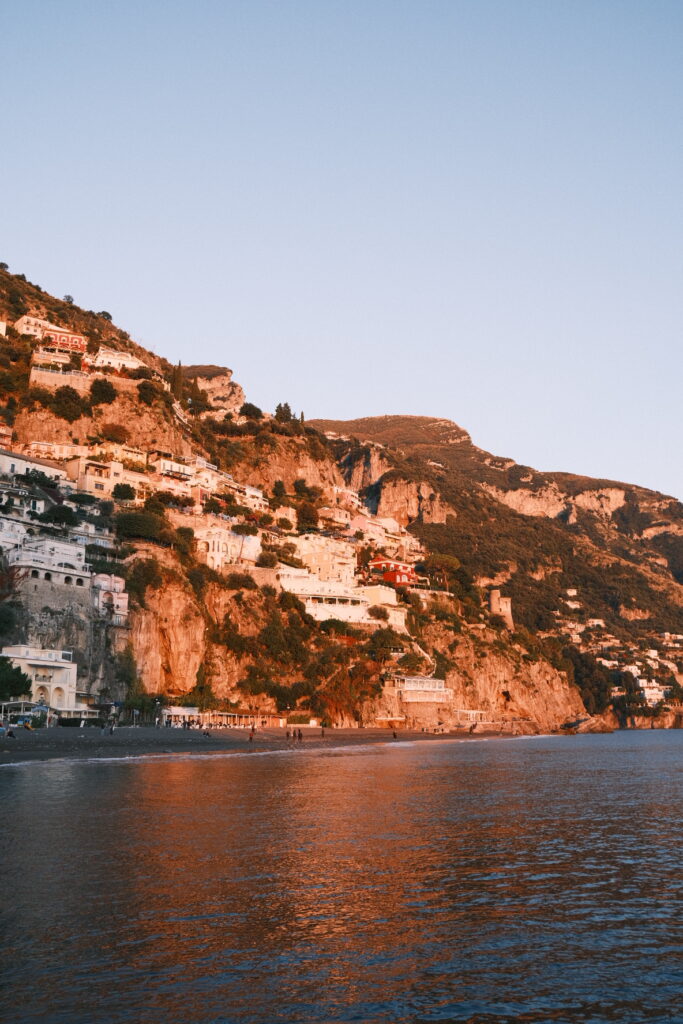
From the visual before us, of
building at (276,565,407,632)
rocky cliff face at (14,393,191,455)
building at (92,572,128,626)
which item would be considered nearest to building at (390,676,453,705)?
building at (276,565,407,632)

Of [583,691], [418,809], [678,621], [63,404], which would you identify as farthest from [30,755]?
[678,621]

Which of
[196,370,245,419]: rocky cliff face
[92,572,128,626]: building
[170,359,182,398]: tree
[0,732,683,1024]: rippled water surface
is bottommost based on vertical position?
[0,732,683,1024]: rippled water surface

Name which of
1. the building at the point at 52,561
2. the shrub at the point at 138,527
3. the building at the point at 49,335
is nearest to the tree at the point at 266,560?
the shrub at the point at 138,527

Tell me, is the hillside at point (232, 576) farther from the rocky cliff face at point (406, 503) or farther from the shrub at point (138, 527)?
the rocky cliff face at point (406, 503)

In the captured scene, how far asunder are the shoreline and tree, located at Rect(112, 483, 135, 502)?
97.8 feet

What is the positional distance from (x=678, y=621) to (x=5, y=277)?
465 ft

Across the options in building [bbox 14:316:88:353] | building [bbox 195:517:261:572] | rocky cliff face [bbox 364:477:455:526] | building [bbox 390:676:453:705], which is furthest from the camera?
rocky cliff face [bbox 364:477:455:526]

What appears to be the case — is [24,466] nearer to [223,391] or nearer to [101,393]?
[101,393]

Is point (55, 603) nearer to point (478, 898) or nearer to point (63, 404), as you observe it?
point (63, 404)

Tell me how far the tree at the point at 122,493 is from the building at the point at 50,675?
99.8 feet

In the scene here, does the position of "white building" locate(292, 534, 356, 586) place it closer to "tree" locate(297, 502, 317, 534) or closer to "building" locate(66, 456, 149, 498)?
A: "tree" locate(297, 502, 317, 534)

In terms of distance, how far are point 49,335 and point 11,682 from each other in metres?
68.8

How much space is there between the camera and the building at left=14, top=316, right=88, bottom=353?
355 feet

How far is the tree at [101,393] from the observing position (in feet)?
326
